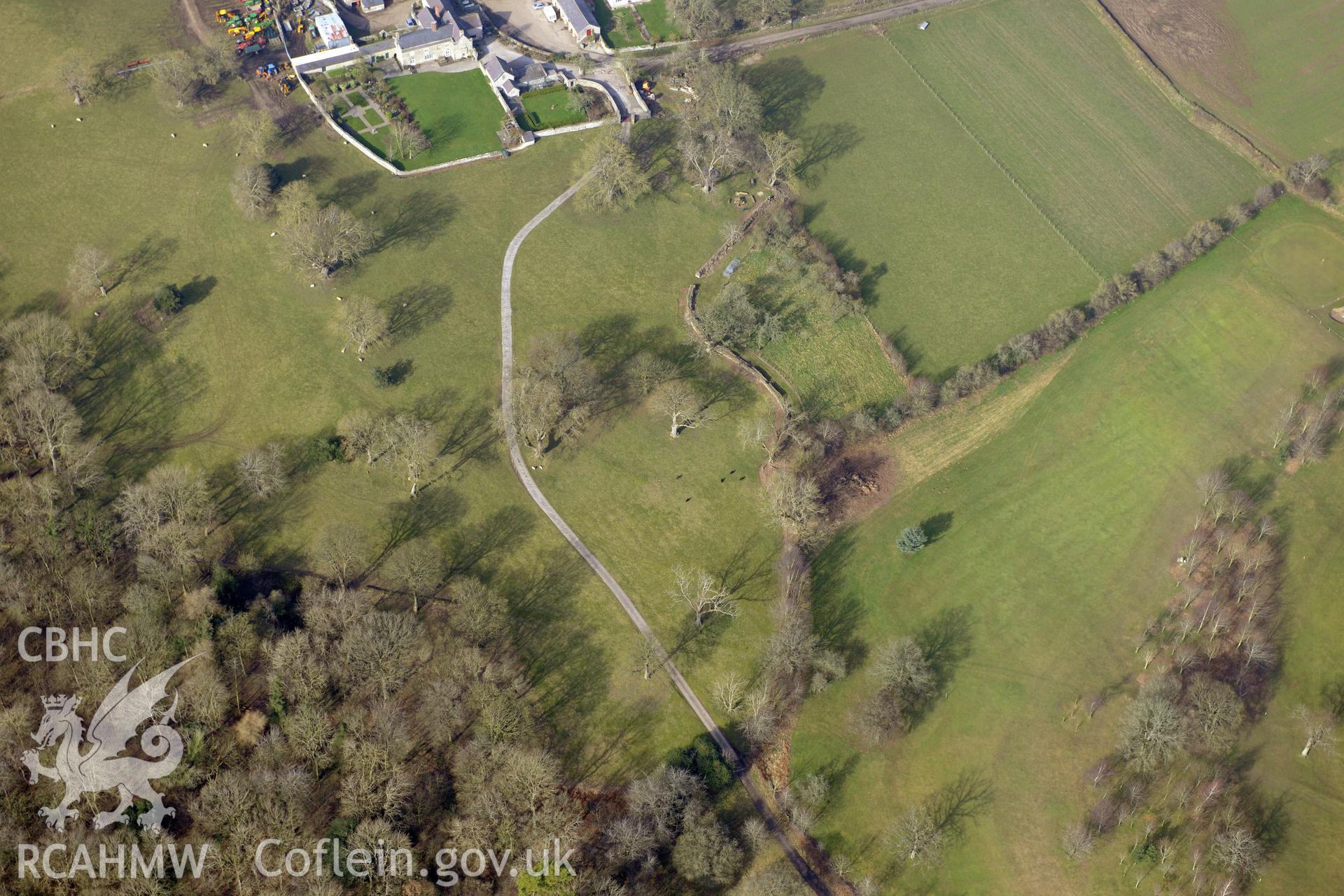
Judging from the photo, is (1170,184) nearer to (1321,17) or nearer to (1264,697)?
(1321,17)

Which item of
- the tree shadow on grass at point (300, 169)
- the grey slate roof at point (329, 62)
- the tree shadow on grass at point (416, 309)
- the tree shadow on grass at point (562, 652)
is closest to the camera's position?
the tree shadow on grass at point (562, 652)

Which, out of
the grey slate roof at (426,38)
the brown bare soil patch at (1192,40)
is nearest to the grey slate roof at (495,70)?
the grey slate roof at (426,38)

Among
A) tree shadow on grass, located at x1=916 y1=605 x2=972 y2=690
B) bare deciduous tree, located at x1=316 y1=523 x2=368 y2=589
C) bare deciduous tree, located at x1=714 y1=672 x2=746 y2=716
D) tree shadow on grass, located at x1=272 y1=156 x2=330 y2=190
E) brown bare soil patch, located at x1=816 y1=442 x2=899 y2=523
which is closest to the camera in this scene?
bare deciduous tree, located at x1=714 y1=672 x2=746 y2=716

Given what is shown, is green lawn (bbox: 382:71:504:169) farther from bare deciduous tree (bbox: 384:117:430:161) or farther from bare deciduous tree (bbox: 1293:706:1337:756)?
bare deciduous tree (bbox: 1293:706:1337:756)

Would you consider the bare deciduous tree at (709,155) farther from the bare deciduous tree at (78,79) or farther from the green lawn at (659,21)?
the bare deciduous tree at (78,79)

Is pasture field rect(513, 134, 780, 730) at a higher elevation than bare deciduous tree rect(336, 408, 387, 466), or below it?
below

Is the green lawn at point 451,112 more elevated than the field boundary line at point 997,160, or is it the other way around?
the green lawn at point 451,112

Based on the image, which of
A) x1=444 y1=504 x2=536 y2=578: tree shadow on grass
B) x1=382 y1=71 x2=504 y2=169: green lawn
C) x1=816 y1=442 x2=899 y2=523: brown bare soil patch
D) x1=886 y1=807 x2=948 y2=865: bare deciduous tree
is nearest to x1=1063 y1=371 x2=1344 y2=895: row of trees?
x1=886 y1=807 x2=948 y2=865: bare deciduous tree

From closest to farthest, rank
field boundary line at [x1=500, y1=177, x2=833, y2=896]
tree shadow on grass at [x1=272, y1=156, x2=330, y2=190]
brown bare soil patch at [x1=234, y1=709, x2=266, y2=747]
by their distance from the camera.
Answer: field boundary line at [x1=500, y1=177, x2=833, y2=896], brown bare soil patch at [x1=234, y1=709, x2=266, y2=747], tree shadow on grass at [x1=272, y1=156, x2=330, y2=190]
